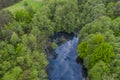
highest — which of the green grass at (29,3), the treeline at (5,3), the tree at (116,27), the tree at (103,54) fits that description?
the treeline at (5,3)

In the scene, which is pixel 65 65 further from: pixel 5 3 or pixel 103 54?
pixel 5 3

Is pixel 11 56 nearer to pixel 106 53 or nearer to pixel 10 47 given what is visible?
pixel 10 47

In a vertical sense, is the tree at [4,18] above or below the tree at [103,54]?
above

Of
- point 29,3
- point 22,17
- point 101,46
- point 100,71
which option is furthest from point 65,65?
point 29,3

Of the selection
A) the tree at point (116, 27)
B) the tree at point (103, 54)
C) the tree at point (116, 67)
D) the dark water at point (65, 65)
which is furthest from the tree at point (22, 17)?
the tree at point (116, 67)

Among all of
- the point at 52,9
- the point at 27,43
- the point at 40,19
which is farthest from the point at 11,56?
the point at 52,9

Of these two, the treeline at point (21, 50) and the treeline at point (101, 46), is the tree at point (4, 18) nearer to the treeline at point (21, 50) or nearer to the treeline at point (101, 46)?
the treeline at point (21, 50)

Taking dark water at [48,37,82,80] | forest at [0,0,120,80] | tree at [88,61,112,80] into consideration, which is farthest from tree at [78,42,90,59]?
tree at [88,61,112,80]

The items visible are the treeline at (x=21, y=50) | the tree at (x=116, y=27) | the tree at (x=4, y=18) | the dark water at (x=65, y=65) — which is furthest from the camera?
the tree at (x=4, y=18)
